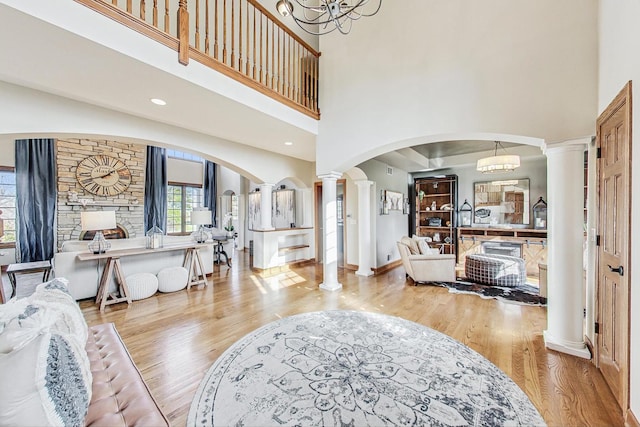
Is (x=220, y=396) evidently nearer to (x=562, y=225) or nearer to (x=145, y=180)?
(x=562, y=225)

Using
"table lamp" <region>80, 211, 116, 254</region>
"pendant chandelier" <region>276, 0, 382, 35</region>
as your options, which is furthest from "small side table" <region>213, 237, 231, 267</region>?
→ "pendant chandelier" <region>276, 0, 382, 35</region>

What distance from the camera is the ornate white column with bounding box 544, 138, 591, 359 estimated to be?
2420 mm

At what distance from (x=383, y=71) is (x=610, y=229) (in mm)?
2941

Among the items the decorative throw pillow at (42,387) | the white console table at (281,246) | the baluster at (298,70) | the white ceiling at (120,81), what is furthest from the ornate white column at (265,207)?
the decorative throw pillow at (42,387)

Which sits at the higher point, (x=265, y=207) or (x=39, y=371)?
(x=265, y=207)

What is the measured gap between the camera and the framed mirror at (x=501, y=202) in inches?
235

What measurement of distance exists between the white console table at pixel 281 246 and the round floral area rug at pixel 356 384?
2990mm

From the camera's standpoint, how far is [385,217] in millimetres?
6117

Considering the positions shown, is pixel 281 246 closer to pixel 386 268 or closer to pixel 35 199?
pixel 386 268

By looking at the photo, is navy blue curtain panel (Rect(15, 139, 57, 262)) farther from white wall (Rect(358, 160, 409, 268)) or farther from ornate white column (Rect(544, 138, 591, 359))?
ornate white column (Rect(544, 138, 591, 359))

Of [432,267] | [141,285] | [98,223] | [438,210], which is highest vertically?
[438,210]

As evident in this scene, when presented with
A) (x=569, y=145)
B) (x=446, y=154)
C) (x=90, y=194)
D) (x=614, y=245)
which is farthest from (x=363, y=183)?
(x=90, y=194)

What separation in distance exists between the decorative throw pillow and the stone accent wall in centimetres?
689

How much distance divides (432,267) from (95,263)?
5.41 metres
